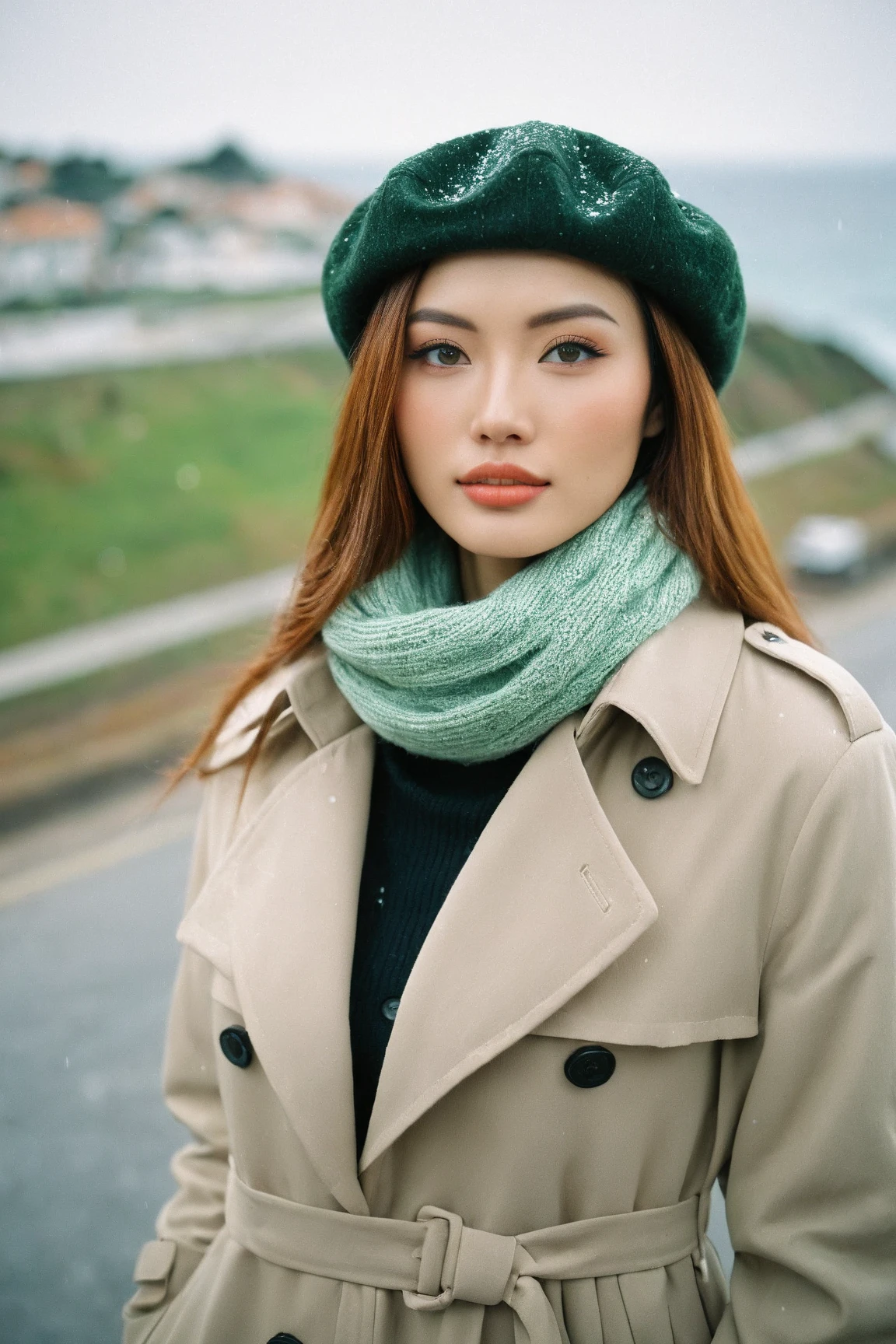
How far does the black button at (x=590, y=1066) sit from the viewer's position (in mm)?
1253

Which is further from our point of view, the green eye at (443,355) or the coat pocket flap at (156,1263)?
the coat pocket flap at (156,1263)

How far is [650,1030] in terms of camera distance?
4.04 feet

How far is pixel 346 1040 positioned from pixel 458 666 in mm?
463

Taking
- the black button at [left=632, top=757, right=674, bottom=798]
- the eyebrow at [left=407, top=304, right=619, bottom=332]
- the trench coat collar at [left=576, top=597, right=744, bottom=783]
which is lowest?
the black button at [left=632, top=757, right=674, bottom=798]

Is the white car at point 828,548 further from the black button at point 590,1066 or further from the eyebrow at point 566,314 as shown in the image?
the black button at point 590,1066

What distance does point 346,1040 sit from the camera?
1.35m

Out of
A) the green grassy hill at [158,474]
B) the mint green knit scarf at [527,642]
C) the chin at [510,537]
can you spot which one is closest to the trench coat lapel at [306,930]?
the mint green knit scarf at [527,642]

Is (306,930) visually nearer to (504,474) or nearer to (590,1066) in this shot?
(590,1066)

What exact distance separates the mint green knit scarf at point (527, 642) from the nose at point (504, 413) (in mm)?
155

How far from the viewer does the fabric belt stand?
1289mm

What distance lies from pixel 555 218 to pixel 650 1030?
0.88m

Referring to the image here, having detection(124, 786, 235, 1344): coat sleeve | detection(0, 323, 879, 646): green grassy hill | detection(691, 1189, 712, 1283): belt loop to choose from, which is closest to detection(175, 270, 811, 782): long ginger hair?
detection(124, 786, 235, 1344): coat sleeve

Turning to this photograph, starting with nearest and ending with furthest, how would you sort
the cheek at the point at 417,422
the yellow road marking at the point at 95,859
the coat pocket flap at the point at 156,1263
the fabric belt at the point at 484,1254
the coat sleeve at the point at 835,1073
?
the coat sleeve at the point at 835,1073 < the fabric belt at the point at 484,1254 < the cheek at the point at 417,422 < the coat pocket flap at the point at 156,1263 < the yellow road marking at the point at 95,859

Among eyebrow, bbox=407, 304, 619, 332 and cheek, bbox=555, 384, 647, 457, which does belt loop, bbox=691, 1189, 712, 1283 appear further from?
eyebrow, bbox=407, 304, 619, 332
